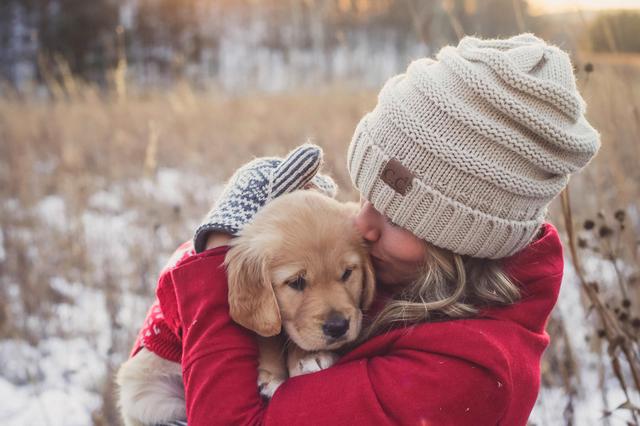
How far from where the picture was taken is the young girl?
1429 mm

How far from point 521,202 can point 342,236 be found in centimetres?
56

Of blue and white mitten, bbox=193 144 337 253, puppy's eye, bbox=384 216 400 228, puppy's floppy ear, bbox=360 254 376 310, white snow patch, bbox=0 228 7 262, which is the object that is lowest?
white snow patch, bbox=0 228 7 262

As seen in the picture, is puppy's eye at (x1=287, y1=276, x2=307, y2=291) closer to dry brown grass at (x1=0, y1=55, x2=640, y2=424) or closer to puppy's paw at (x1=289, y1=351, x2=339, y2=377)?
puppy's paw at (x1=289, y1=351, x2=339, y2=377)

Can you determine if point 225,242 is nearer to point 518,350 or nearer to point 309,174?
point 309,174

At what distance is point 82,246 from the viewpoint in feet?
13.6

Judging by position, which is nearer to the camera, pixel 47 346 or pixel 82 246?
pixel 47 346

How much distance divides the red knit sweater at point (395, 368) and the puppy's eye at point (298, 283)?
216mm

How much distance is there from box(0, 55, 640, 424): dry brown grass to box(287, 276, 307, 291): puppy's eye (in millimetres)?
1220

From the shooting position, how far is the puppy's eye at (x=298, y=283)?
6.07ft

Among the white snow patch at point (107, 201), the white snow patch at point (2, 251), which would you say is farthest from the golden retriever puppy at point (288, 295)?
the white snow patch at point (107, 201)

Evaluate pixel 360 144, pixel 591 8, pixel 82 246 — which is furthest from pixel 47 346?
pixel 591 8

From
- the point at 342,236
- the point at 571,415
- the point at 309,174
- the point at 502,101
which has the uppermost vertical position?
the point at 502,101

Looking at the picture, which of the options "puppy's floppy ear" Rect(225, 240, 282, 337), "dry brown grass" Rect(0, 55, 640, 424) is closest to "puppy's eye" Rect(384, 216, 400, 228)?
"puppy's floppy ear" Rect(225, 240, 282, 337)

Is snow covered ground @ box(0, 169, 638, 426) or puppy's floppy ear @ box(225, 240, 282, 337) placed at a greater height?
puppy's floppy ear @ box(225, 240, 282, 337)
